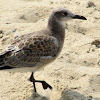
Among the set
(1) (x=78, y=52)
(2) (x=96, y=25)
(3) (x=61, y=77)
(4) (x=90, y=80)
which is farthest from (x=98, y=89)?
(2) (x=96, y=25)

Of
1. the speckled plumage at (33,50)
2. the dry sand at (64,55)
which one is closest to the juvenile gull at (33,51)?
the speckled plumage at (33,50)

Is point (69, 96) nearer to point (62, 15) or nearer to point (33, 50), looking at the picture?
point (33, 50)

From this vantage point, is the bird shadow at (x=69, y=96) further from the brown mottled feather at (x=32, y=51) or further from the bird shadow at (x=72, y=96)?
the brown mottled feather at (x=32, y=51)

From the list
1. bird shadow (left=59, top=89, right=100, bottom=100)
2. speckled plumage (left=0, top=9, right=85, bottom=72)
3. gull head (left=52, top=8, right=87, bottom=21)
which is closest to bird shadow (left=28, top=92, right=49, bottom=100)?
bird shadow (left=59, top=89, right=100, bottom=100)

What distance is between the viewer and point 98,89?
4391 millimetres

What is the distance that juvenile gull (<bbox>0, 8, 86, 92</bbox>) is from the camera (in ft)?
14.0

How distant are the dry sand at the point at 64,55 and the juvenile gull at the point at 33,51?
0.90 ft

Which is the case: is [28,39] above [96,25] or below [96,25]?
above

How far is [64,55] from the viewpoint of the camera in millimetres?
5262

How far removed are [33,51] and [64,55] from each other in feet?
3.47

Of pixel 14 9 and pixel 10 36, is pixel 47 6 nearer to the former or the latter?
pixel 14 9

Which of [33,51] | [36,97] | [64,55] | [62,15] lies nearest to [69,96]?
[36,97]

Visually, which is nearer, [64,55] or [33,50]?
[33,50]

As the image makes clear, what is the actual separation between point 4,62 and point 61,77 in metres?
1.04
